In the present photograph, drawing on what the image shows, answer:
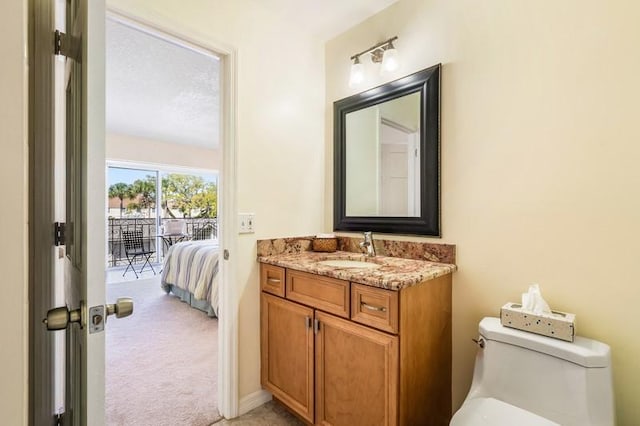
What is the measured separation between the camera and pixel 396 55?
1852 millimetres

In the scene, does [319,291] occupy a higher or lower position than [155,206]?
lower

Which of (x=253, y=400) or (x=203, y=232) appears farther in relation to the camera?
(x=203, y=232)

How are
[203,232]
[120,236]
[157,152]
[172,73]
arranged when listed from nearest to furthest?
[172,73], [157,152], [120,236], [203,232]

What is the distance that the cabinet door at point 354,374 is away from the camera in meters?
1.26

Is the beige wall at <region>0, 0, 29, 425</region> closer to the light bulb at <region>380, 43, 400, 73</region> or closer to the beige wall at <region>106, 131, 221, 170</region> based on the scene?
the light bulb at <region>380, 43, 400, 73</region>

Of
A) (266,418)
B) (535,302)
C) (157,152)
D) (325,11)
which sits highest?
(325,11)

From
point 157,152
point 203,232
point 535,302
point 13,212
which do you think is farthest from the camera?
point 203,232

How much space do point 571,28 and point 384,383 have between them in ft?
5.50

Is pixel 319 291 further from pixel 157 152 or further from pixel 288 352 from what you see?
pixel 157 152

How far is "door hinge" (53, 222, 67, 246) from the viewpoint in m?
0.96

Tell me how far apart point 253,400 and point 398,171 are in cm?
166

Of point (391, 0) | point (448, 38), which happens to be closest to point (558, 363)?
point (448, 38)

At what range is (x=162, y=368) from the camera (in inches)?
Result: 89.7

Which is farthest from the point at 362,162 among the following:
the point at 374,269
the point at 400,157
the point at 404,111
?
the point at 374,269
